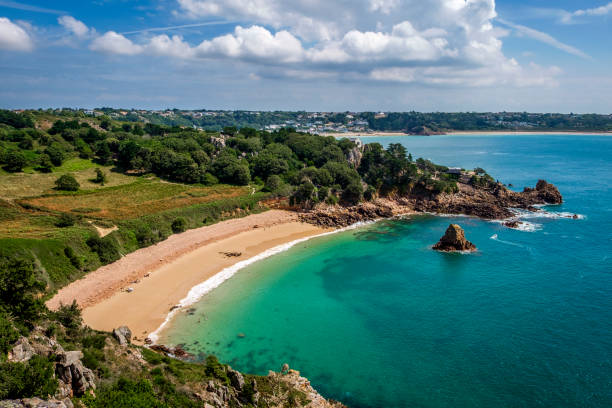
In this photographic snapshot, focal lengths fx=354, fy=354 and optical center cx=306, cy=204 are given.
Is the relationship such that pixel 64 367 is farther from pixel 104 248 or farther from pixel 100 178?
pixel 100 178

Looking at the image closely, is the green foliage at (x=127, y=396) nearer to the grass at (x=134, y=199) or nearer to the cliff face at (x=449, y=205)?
the grass at (x=134, y=199)

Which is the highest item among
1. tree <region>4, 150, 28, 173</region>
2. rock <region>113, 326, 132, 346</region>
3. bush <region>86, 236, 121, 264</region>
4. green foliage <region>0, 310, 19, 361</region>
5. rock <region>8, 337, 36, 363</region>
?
tree <region>4, 150, 28, 173</region>

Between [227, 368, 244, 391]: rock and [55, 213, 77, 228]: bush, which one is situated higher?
[55, 213, 77, 228]: bush

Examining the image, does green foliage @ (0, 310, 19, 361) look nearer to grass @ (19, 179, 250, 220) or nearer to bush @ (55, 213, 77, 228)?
bush @ (55, 213, 77, 228)

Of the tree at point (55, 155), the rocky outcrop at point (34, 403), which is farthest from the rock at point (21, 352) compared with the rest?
the tree at point (55, 155)

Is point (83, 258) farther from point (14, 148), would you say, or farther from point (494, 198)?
point (494, 198)

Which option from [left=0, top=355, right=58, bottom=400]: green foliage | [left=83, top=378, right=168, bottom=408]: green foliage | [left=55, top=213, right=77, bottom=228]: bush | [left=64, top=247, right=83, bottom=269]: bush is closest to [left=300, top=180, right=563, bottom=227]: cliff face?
[left=55, top=213, right=77, bottom=228]: bush

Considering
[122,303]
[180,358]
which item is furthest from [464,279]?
[122,303]
